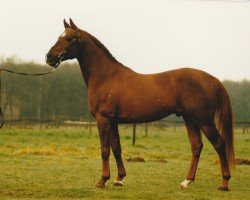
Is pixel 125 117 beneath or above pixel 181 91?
beneath

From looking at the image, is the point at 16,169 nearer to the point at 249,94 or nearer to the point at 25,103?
the point at 249,94

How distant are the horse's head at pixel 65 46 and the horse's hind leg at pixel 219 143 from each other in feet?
Result: 10.0

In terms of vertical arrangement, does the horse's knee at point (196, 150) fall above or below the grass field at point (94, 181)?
above

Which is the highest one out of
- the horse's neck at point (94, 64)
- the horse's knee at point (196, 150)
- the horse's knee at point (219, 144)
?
the horse's neck at point (94, 64)

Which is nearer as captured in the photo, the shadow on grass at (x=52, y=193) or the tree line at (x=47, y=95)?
the shadow on grass at (x=52, y=193)

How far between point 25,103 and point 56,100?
3.69m

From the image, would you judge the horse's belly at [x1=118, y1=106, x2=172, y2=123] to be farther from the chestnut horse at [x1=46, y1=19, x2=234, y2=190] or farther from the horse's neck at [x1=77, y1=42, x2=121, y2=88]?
the horse's neck at [x1=77, y1=42, x2=121, y2=88]

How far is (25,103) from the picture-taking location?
53.1m

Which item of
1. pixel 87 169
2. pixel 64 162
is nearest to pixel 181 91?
pixel 87 169

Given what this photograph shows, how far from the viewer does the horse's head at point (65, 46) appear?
9055 millimetres

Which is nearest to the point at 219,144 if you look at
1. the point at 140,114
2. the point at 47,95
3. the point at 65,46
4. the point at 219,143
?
the point at 219,143

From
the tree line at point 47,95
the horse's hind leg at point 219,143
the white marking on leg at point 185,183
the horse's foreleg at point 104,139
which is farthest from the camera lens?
the tree line at point 47,95

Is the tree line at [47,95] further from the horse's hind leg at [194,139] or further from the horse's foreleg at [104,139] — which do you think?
the horse's foreleg at [104,139]

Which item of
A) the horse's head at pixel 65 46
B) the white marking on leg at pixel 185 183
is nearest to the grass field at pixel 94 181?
the white marking on leg at pixel 185 183
